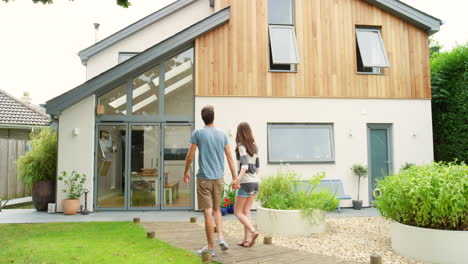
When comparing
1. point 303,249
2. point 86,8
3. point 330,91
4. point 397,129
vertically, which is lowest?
point 303,249

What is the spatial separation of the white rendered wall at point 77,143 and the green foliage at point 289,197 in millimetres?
4543

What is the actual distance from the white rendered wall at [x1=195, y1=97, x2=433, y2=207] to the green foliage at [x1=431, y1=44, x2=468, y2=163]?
0.50 meters

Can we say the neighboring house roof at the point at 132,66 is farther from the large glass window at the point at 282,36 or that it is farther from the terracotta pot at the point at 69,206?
the terracotta pot at the point at 69,206

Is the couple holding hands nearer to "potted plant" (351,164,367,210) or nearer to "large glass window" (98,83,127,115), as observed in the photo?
"large glass window" (98,83,127,115)

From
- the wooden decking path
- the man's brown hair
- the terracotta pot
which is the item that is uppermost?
the man's brown hair

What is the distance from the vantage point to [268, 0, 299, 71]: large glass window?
9234 millimetres

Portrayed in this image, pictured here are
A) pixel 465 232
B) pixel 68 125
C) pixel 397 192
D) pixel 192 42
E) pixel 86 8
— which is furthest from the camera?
pixel 192 42

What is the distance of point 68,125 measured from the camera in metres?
8.65

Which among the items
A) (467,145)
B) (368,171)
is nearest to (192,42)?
(368,171)

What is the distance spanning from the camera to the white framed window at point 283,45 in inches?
361

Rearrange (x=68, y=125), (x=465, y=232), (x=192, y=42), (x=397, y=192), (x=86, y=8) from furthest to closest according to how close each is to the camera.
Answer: (x=192, y=42) → (x=68, y=125) → (x=86, y=8) → (x=397, y=192) → (x=465, y=232)

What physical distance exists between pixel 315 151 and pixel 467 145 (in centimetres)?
389

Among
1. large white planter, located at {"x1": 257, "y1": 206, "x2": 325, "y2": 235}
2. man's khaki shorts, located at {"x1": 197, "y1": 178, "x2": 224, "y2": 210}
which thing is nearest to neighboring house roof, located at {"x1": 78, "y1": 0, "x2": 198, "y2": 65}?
large white planter, located at {"x1": 257, "y1": 206, "x2": 325, "y2": 235}

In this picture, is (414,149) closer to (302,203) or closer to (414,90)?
(414,90)
